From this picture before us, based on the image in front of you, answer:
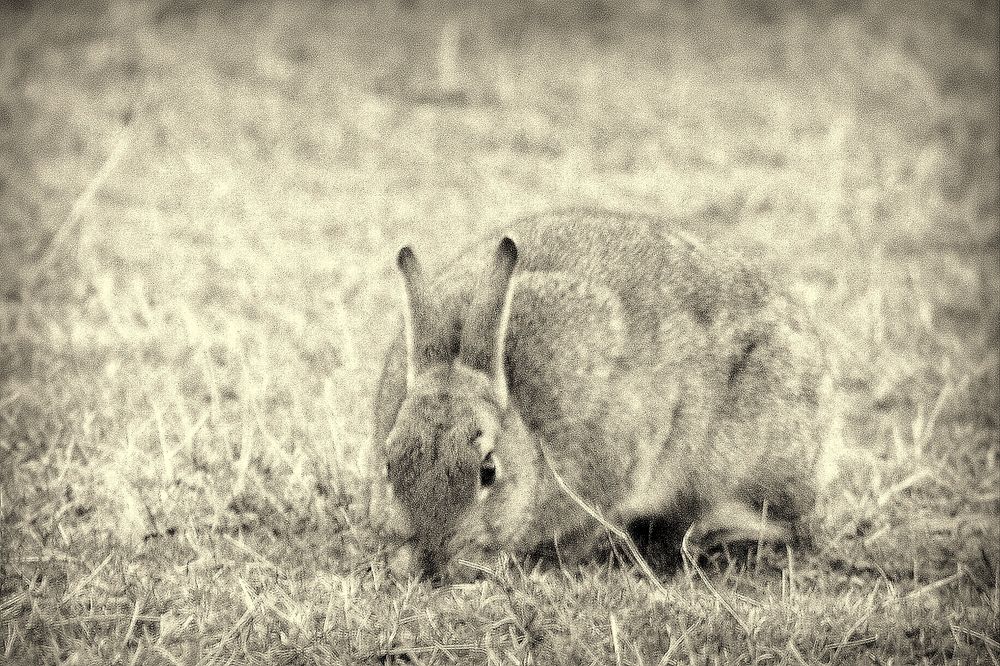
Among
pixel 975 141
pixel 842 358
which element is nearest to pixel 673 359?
pixel 842 358

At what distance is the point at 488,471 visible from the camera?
3613mm

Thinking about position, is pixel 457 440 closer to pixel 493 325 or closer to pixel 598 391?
pixel 493 325

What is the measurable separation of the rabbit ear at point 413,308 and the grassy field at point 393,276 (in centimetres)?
71

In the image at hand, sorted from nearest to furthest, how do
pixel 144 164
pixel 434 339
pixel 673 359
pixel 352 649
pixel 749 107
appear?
pixel 352 649
pixel 434 339
pixel 673 359
pixel 144 164
pixel 749 107

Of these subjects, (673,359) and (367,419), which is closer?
(673,359)

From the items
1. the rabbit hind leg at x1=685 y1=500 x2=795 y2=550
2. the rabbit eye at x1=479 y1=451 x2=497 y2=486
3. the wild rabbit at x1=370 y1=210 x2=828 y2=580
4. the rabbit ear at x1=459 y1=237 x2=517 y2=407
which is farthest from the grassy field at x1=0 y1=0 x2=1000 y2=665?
the rabbit ear at x1=459 y1=237 x2=517 y2=407

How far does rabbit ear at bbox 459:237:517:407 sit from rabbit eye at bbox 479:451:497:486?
22 centimetres

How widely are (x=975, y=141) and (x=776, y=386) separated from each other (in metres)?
4.84

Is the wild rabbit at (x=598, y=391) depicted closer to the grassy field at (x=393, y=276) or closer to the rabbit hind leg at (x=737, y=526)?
the rabbit hind leg at (x=737, y=526)

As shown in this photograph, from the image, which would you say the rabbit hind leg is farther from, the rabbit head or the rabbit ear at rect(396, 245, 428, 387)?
the rabbit ear at rect(396, 245, 428, 387)

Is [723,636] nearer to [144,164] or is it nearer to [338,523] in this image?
[338,523]

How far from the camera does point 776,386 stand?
4227 millimetres

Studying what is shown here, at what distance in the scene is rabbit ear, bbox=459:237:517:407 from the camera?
3717 millimetres

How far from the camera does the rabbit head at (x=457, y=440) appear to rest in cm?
346
